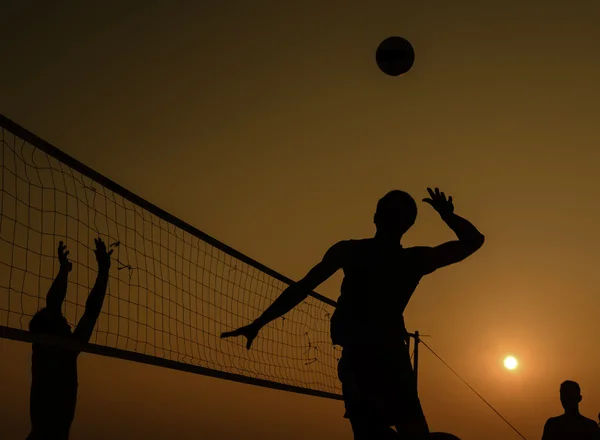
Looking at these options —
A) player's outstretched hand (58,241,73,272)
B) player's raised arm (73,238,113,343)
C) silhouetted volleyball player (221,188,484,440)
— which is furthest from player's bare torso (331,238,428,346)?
player's outstretched hand (58,241,73,272)

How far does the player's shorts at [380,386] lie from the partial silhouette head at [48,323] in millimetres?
2022

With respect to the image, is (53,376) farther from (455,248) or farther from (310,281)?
(455,248)

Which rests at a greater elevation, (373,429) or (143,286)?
(143,286)

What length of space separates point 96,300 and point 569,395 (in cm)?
460

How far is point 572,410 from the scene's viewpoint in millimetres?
7520

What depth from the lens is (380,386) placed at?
383cm

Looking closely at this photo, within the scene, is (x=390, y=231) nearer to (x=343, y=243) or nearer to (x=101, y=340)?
(x=343, y=243)

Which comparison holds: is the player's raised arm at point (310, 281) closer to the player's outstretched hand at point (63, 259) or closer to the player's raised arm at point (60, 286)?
the player's raised arm at point (60, 286)

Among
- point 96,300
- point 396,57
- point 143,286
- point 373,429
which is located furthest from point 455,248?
point 143,286

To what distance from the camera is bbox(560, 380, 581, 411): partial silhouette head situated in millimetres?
7520

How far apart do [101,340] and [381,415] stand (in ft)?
53.1

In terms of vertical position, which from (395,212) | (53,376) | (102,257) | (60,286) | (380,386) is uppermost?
(102,257)

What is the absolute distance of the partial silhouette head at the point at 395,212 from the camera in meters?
4.04

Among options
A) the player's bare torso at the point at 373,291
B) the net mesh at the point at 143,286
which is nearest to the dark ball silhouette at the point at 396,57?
the net mesh at the point at 143,286
